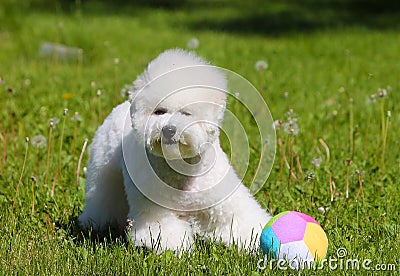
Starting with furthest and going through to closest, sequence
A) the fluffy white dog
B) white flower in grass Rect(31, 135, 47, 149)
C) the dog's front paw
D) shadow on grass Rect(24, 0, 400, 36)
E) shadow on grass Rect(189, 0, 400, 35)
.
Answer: shadow on grass Rect(24, 0, 400, 36) → shadow on grass Rect(189, 0, 400, 35) → white flower in grass Rect(31, 135, 47, 149) → the dog's front paw → the fluffy white dog

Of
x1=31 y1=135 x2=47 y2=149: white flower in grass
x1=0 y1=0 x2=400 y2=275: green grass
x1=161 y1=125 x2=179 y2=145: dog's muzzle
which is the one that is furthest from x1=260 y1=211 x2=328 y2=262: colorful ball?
x1=31 y1=135 x2=47 y2=149: white flower in grass

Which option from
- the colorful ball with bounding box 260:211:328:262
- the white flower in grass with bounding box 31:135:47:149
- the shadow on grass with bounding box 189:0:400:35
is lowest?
the colorful ball with bounding box 260:211:328:262

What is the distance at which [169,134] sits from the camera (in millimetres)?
2969

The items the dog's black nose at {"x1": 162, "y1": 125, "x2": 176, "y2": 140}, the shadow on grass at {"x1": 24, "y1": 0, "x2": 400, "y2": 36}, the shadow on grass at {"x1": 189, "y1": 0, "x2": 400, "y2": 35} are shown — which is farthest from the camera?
the shadow on grass at {"x1": 24, "y1": 0, "x2": 400, "y2": 36}

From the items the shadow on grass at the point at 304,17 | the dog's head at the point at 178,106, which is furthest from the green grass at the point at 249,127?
the dog's head at the point at 178,106

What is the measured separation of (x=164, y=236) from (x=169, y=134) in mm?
629

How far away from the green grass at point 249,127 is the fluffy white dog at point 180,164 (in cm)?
15

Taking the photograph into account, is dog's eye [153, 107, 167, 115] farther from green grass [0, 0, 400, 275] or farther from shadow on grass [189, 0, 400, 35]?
shadow on grass [189, 0, 400, 35]

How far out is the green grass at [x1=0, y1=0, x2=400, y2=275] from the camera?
3.37 m

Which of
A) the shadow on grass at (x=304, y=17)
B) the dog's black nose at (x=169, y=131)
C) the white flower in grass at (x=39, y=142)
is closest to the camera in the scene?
the dog's black nose at (x=169, y=131)

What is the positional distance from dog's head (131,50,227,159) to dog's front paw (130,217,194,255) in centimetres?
42

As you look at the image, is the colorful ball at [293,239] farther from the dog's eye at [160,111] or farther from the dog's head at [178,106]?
the dog's eye at [160,111]

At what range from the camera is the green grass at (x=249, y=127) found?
337 cm

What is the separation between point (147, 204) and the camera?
3391 mm
